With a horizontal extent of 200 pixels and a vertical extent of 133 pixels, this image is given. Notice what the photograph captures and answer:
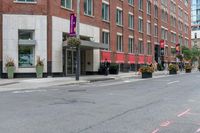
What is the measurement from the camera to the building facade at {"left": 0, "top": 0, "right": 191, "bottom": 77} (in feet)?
105

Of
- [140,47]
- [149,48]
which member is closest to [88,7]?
[140,47]

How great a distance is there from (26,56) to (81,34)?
6577mm

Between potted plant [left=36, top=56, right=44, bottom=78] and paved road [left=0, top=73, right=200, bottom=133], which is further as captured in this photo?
potted plant [left=36, top=56, right=44, bottom=78]

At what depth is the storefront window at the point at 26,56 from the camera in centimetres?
3228

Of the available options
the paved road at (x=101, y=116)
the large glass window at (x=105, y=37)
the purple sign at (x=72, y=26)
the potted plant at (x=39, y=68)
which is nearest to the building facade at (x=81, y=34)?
the large glass window at (x=105, y=37)

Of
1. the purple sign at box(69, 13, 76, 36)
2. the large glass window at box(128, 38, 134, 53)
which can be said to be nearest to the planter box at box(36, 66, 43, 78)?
the purple sign at box(69, 13, 76, 36)

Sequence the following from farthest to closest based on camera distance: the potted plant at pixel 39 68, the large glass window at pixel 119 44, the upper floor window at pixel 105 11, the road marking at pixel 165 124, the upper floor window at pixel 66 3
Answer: the large glass window at pixel 119 44 → the upper floor window at pixel 105 11 → the upper floor window at pixel 66 3 → the potted plant at pixel 39 68 → the road marking at pixel 165 124

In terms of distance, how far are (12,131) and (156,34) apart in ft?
186

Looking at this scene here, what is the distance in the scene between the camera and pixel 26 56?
107 feet

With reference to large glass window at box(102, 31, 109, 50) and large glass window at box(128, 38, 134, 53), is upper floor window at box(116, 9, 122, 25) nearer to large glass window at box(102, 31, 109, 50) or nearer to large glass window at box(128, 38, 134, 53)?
large glass window at box(128, 38, 134, 53)

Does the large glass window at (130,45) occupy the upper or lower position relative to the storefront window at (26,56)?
upper

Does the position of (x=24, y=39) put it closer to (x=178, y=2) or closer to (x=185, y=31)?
(x=178, y=2)

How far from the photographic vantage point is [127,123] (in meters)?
9.77

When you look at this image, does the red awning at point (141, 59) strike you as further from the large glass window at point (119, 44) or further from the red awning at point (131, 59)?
the large glass window at point (119, 44)
